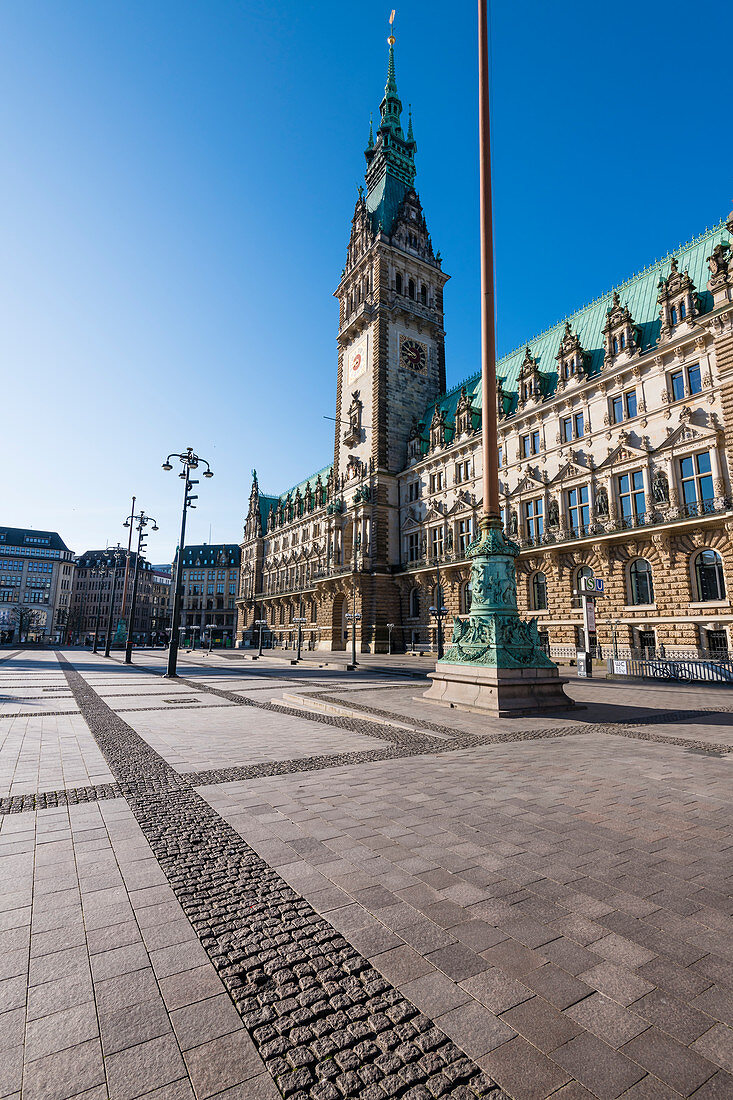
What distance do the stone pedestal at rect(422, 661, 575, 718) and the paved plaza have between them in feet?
15.3

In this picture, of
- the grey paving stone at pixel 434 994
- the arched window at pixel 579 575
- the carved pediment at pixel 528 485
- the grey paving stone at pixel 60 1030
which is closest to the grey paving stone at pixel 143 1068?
the grey paving stone at pixel 60 1030

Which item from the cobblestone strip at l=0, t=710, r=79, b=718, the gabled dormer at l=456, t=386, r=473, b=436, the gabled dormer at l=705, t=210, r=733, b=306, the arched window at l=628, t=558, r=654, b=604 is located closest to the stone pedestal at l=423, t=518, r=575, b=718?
the cobblestone strip at l=0, t=710, r=79, b=718

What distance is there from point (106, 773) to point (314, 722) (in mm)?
4836

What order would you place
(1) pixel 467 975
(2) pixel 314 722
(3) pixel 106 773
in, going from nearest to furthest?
(1) pixel 467 975 < (3) pixel 106 773 < (2) pixel 314 722

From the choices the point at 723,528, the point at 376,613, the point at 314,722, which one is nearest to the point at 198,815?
the point at 314,722

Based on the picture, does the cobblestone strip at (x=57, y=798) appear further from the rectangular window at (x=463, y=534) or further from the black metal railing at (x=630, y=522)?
the rectangular window at (x=463, y=534)

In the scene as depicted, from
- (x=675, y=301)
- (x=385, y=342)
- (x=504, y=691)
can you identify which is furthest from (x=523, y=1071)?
(x=385, y=342)

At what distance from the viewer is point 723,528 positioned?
23.3 m

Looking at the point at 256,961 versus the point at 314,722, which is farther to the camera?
the point at 314,722

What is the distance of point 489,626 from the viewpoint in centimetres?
1302

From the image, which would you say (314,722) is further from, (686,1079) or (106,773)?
(686,1079)

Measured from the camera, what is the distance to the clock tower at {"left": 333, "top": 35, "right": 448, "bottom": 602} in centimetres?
4722

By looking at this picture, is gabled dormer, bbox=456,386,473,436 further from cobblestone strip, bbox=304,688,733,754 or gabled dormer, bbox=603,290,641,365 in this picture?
cobblestone strip, bbox=304,688,733,754

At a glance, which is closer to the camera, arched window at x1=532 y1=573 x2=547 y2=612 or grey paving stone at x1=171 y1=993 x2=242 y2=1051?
grey paving stone at x1=171 y1=993 x2=242 y2=1051
